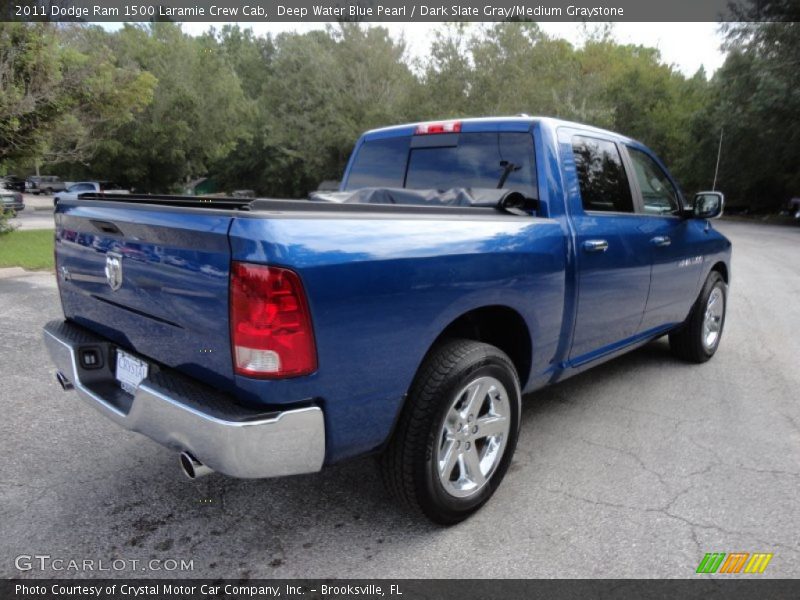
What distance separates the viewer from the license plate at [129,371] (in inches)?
101

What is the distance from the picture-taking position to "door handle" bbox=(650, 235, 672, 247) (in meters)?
4.11

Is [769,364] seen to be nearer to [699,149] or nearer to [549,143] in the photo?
[549,143]

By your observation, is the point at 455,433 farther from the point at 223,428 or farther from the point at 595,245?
the point at 595,245

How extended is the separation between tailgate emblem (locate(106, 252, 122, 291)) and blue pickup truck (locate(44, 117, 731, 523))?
0.02 metres

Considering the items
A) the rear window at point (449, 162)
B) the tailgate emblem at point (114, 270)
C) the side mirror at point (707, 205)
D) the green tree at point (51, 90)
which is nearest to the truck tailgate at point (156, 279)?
the tailgate emblem at point (114, 270)

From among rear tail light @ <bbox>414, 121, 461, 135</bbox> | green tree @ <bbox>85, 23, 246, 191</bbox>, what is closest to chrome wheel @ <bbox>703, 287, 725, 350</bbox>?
rear tail light @ <bbox>414, 121, 461, 135</bbox>

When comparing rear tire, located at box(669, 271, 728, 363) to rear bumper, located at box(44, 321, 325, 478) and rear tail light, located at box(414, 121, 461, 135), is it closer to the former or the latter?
rear tail light, located at box(414, 121, 461, 135)

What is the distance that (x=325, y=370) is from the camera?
2.13 meters

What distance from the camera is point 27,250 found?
→ 39.3ft

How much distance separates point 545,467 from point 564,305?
92 cm

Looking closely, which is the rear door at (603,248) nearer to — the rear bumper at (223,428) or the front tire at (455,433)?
the front tire at (455,433)

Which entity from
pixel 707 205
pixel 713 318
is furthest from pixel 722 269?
pixel 707 205

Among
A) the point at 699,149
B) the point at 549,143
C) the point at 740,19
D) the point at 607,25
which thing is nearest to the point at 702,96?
the point at 699,149

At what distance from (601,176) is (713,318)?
2.45m
